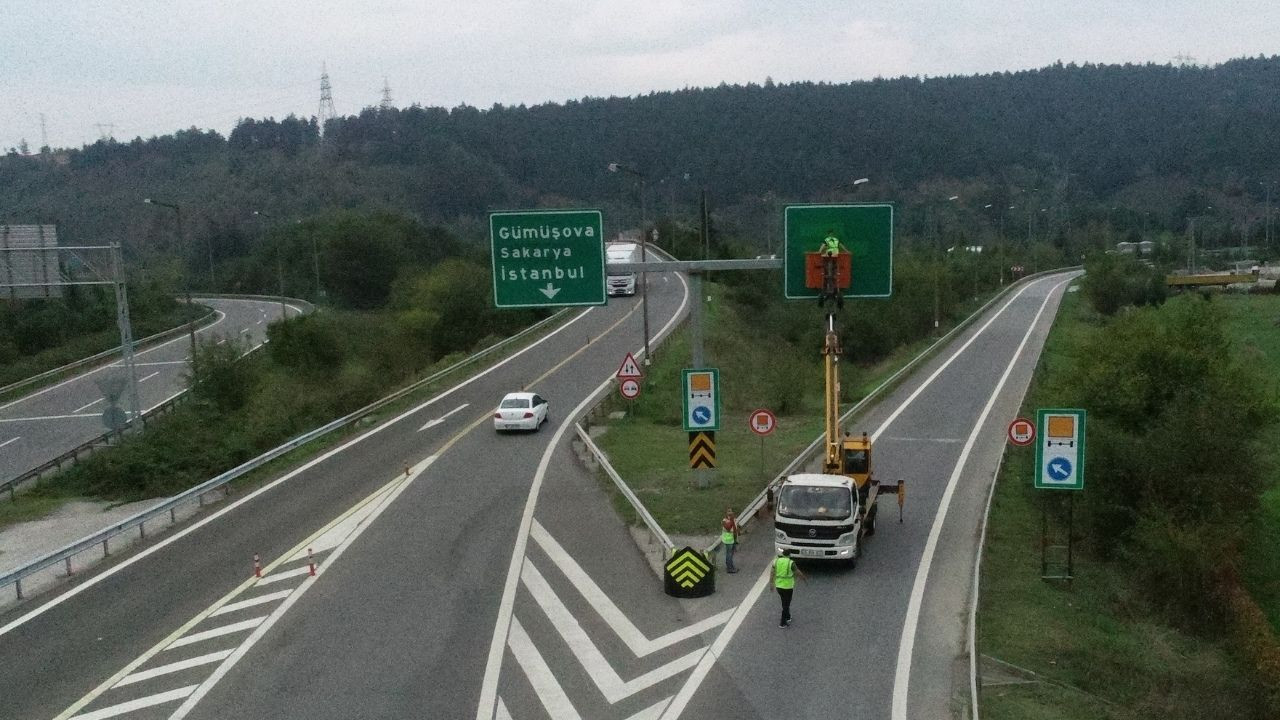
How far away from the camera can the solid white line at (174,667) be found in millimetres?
16328

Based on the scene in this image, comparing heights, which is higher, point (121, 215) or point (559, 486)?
point (121, 215)

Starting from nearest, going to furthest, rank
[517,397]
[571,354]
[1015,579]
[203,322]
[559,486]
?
[1015,579]
[559,486]
[517,397]
[571,354]
[203,322]

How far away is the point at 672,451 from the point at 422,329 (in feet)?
96.7

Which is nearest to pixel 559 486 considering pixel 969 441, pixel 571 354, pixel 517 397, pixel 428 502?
pixel 428 502

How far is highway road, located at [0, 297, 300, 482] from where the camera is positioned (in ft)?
135

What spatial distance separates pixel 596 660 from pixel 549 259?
1103 centimetres

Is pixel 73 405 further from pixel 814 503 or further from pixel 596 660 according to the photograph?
pixel 596 660

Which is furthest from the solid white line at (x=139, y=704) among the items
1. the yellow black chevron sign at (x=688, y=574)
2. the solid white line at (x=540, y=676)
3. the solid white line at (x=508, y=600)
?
the yellow black chevron sign at (x=688, y=574)

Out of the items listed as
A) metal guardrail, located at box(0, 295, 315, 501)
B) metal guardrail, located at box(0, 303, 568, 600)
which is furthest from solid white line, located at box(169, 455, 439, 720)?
metal guardrail, located at box(0, 295, 315, 501)

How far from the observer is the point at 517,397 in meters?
37.8

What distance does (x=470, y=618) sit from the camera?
62.0ft

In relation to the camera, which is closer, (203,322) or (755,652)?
(755,652)

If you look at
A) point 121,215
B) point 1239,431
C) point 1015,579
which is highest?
point 121,215

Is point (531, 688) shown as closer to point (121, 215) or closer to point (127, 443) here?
point (127, 443)
